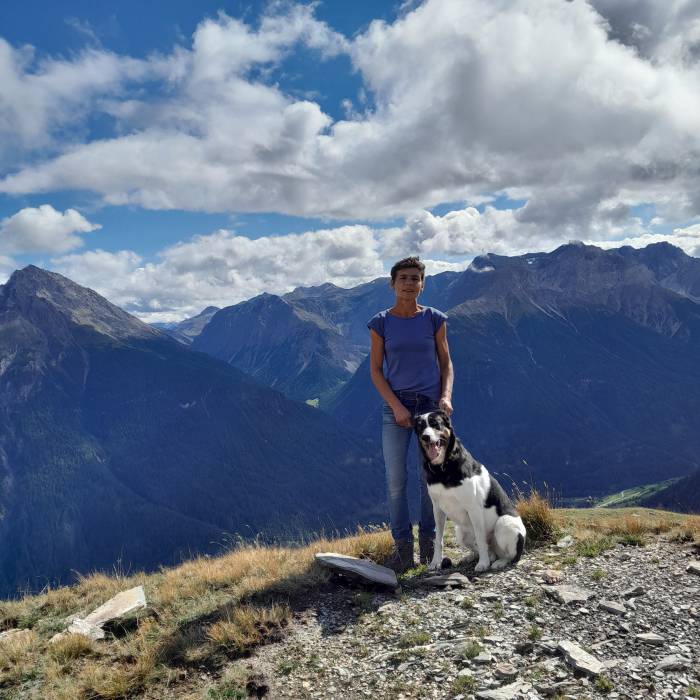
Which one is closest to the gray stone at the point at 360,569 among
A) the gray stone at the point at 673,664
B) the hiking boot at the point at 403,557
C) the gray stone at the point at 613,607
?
the hiking boot at the point at 403,557

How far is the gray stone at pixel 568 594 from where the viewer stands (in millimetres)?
6805

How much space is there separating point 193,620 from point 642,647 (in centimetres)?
616

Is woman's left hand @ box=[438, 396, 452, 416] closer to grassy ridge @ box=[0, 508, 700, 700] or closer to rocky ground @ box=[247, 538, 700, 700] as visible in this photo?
rocky ground @ box=[247, 538, 700, 700]

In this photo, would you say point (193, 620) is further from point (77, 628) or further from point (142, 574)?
point (142, 574)

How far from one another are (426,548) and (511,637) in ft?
11.5

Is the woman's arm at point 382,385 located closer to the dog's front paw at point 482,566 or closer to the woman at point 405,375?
the woman at point 405,375

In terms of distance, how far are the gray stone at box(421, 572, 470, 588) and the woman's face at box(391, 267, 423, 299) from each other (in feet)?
15.5

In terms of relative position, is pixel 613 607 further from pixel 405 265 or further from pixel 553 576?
pixel 405 265

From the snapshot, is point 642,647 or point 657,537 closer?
point 642,647

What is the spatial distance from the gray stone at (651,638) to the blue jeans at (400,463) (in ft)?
13.1

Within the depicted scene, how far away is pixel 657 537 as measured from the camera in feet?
30.2

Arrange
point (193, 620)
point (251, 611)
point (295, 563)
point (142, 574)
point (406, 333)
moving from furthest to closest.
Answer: point (142, 574) < point (295, 563) < point (406, 333) < point (193, 620) < point (251, 611)

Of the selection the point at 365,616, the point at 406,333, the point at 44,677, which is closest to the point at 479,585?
the point at 365,616

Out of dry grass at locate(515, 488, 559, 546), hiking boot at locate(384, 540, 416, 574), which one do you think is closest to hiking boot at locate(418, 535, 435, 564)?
hiking boot at locate(384, 540, 416, 574)
